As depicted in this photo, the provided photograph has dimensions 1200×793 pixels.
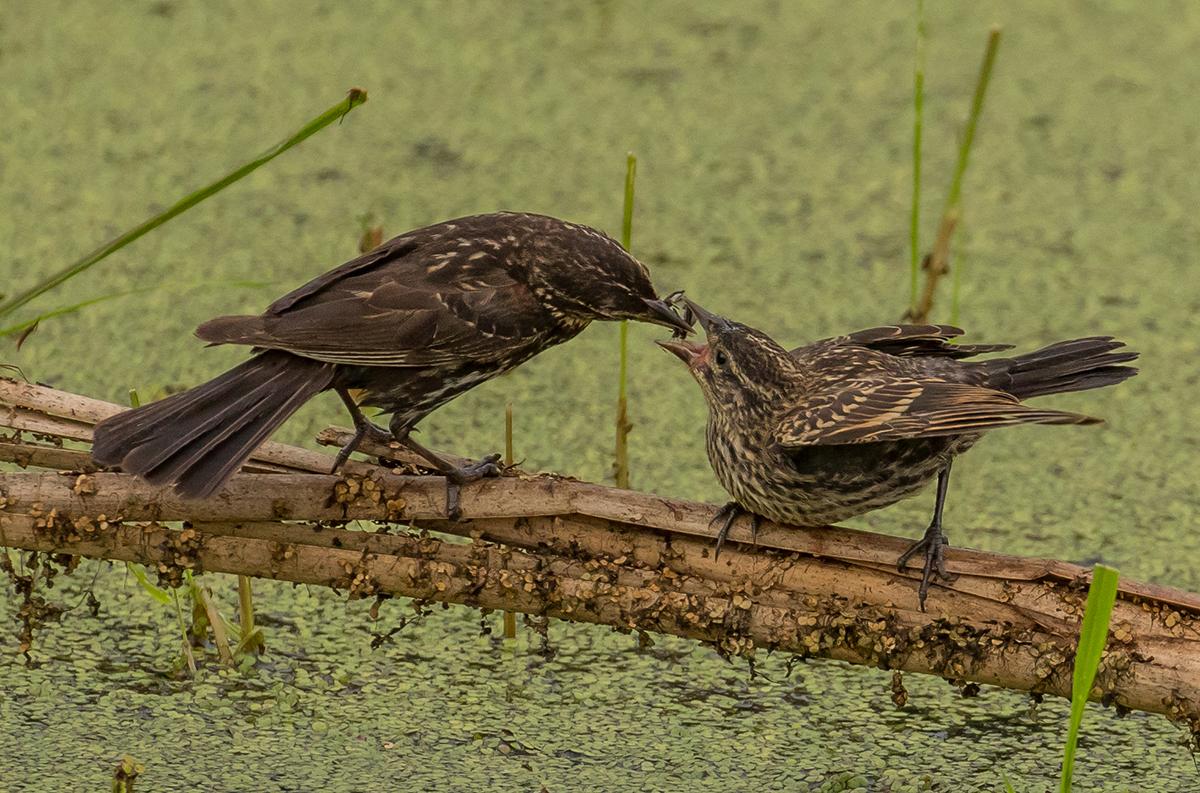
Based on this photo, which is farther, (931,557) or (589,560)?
(589,560)

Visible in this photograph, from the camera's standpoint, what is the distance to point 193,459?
3592 millimetres

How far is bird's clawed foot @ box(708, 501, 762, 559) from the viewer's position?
3807 mm

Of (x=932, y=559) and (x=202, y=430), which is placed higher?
(x=202, y=430)

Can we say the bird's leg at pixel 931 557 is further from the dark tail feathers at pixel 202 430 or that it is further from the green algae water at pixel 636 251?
the dark tail feathers at pixel 202 430

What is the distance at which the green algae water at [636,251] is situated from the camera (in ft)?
14.3

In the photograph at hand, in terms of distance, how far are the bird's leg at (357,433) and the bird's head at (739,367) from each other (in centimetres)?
69

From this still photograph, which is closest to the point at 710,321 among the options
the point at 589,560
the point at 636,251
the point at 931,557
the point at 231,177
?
the point at 589,560

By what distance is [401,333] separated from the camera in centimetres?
398

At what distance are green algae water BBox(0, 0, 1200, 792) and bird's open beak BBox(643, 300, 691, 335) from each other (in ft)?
3.25

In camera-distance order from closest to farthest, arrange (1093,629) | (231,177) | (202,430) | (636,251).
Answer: (1093,629)
(231,177)
(202,430)
(636,251)

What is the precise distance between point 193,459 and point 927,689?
2.04 metres

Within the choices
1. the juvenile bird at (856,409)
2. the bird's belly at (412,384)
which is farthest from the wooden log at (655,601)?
the bird's belly at (412,384)

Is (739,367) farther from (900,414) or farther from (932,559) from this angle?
(932,559)

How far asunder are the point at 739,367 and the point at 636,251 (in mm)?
2429
